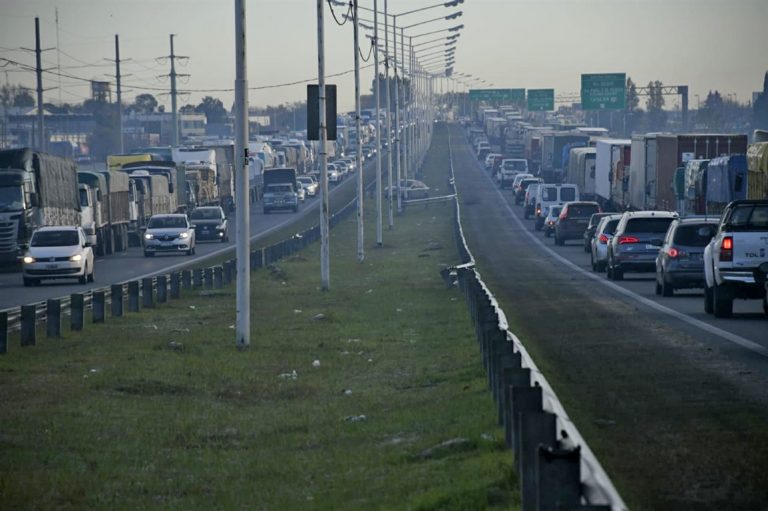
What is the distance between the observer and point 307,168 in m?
168

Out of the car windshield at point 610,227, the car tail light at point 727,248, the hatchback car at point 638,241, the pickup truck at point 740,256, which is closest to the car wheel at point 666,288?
the hatchback car at point 638,241

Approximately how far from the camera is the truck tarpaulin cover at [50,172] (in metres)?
54.7

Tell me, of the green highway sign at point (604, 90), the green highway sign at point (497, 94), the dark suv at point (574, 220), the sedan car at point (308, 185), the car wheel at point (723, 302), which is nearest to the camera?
the car wheel at point (723, 302)

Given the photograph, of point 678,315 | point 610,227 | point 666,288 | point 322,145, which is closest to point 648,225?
point 610,227

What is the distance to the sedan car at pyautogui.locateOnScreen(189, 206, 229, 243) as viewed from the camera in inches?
2992

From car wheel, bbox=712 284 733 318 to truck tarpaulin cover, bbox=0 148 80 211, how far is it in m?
32.9

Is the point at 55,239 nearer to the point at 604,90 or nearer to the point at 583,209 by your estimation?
the point at 583,209

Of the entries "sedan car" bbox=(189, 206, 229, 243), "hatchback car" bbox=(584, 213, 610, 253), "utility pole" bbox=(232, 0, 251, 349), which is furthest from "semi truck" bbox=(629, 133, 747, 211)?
"utility pole" bbox=(232, 0, 251, 349)

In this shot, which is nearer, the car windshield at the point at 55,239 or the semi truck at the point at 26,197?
the car windshield at the point at 55,239

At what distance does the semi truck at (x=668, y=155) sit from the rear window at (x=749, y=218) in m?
30.1

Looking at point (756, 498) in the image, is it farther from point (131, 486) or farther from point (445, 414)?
point (445, 414)

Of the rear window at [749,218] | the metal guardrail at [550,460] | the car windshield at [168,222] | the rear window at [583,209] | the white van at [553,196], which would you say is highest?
the metal guardrail at [550,460]

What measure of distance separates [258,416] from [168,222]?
1896 inches

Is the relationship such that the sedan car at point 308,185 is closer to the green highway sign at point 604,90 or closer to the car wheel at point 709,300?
the green highway sign at point 604,90
